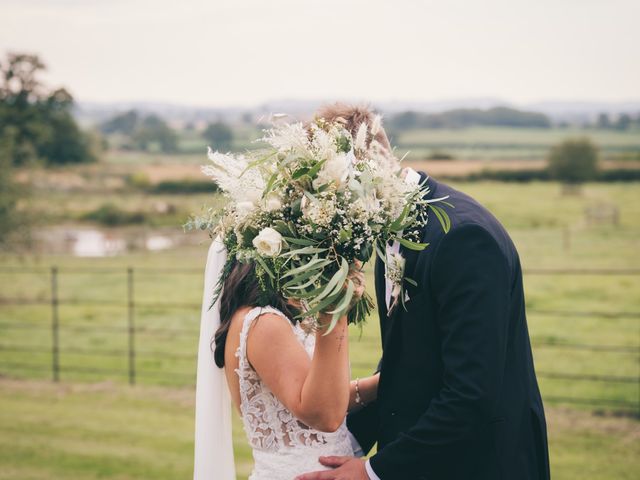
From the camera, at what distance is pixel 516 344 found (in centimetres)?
275

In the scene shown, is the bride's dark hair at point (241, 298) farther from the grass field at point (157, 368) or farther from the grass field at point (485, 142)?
the grass field at point (485, 142)

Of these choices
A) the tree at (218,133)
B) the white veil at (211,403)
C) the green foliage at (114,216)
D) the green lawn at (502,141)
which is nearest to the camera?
the white veil at (211,403)

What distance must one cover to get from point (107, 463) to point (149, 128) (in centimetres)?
8448

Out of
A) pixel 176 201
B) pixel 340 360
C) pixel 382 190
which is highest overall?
pixel 382 190

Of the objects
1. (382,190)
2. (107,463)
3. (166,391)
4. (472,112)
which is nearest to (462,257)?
(382,190)

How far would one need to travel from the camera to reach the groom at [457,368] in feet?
8.32

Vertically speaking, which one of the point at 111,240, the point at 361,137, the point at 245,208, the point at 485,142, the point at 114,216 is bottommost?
the point at 111,240

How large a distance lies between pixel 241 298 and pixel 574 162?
57.5 m

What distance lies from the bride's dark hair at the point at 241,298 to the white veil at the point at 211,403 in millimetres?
145

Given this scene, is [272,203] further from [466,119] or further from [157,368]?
[466,119]

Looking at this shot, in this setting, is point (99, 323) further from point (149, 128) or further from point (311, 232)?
point (149, 128)

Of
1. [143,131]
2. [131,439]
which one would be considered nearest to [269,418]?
[131,439]

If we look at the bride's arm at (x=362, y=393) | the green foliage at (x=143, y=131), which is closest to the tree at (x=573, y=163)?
the green foliage at (x=143, y=131)

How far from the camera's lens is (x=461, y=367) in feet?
8.29
